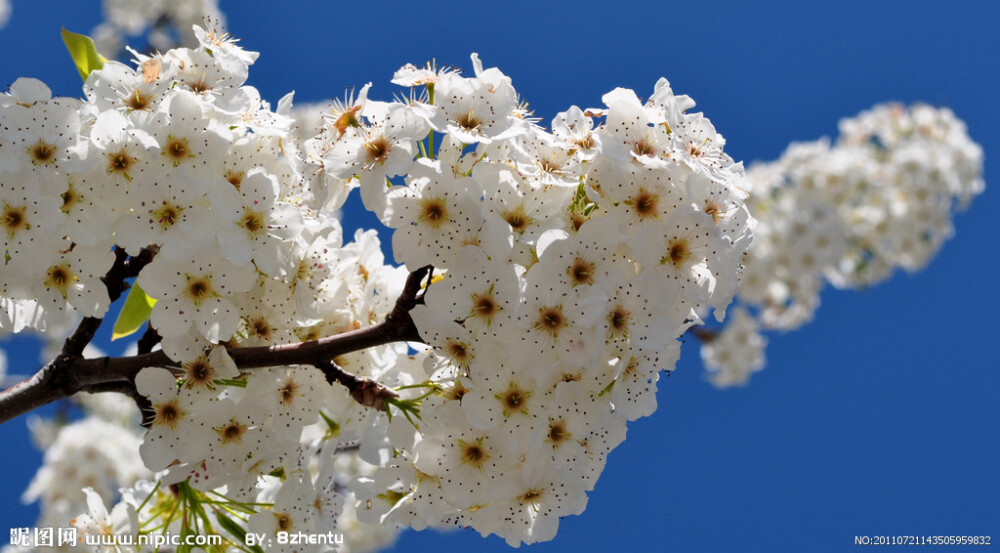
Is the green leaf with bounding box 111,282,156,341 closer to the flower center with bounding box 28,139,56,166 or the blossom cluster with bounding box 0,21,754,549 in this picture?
the blossom cluster with bounding box 0,21,754,549

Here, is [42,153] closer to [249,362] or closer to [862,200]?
[249,362]

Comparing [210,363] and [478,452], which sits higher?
[210,363]

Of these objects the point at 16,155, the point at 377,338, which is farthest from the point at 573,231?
the point at 16,155

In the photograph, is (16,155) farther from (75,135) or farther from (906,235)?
(906,235)

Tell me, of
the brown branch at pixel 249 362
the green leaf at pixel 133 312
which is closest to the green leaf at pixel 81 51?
the green leaf at pixel 133 312

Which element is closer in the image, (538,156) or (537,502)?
(538,156)

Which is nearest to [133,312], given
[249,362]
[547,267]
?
[249,362]

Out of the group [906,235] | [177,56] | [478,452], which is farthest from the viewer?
[906,235]
